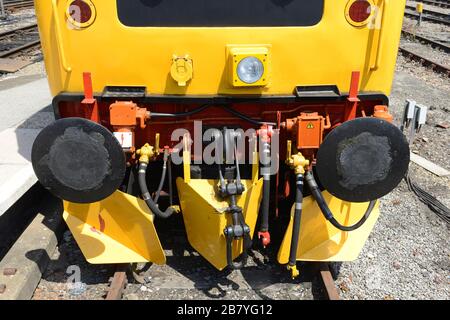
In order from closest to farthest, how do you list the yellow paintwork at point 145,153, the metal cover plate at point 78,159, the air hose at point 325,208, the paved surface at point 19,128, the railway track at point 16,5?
1. the metal cover plate at point 78,159
2. the air hose at point 325,208
3. the yellow paintwork at point 145,153
4. the paved surface at point 19,128
5. the railway track at point 16,5

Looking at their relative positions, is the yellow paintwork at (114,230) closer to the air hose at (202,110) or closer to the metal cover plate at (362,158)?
the air hose at (202,110)

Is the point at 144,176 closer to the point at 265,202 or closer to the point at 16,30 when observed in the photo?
the point at 265,202

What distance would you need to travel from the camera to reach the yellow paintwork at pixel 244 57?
112 inches

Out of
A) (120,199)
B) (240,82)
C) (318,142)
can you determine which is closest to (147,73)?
(240,82)

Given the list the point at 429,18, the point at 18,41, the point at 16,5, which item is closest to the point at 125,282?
the point at 18,41

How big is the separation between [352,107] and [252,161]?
2.48 ft

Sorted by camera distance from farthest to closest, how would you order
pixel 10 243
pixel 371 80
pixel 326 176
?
pixel 10 243
pixel 371 80
pixel 326 176

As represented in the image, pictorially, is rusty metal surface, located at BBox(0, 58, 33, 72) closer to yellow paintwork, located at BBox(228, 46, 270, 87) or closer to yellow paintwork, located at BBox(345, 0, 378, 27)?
yellow paintwork, located at BBox(228, 46, 270, 87)

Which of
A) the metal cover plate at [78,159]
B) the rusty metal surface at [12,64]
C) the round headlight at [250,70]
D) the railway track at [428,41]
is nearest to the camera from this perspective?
the metal cover plate at [78,159]

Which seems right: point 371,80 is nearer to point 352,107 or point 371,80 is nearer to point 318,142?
point 352,107

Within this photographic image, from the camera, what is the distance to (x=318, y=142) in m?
3.05

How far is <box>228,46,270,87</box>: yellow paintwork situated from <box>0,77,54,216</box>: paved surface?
1.89 m

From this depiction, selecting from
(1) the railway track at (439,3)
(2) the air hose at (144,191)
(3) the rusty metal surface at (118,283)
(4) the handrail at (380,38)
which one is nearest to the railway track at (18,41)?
(3) the rusty metal surface at (118,283)

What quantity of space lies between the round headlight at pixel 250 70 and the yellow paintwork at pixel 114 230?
1143mm
